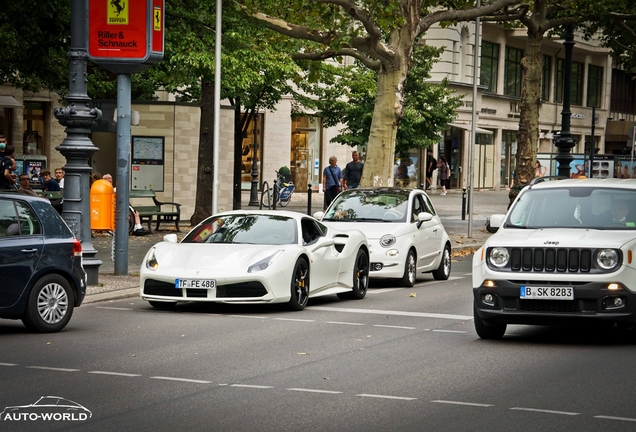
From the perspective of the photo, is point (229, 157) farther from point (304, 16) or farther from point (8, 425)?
point (8, 425)

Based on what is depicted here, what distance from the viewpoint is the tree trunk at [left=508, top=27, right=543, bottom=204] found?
3584cm

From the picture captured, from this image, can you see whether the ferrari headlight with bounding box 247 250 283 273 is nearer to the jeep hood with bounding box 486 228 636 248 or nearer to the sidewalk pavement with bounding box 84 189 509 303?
the sidewalk pavement with bounding box 84 189 509 303

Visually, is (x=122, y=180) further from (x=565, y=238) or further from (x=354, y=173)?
(x=354, y=173)

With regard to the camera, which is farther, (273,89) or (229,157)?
(273,89)

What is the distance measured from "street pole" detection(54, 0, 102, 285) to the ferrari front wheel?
12.1 ft

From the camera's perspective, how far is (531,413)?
8.45m

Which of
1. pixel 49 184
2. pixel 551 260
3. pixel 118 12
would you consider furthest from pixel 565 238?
pixel 49 184

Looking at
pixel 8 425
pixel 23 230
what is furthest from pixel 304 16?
pixel 8 425

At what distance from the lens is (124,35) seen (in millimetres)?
19062

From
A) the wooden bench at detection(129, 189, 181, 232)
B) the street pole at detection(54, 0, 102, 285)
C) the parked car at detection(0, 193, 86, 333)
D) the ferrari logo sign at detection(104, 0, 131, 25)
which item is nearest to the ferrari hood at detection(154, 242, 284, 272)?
the parked car at detection(0, 193, 86, 333)

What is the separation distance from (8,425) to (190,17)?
777 inches

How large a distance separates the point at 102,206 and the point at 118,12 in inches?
161

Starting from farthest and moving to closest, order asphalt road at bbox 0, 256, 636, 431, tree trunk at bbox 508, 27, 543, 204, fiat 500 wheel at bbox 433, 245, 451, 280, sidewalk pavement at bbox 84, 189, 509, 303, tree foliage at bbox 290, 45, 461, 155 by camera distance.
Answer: tree foliage at bbox 290, 45, 461, 155 < tree trunk at bbox 508, 27, 543, 204 < fiat 500 wheel at bbox 433, 245, 451, 280 < sidewalk pavement at bbox 84, 189, 509, 303 < asphalt road at bbox 0, 256, 636, 431

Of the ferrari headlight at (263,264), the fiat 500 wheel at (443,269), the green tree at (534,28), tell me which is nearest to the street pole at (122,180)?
the ferrari headlight at (263,264)
